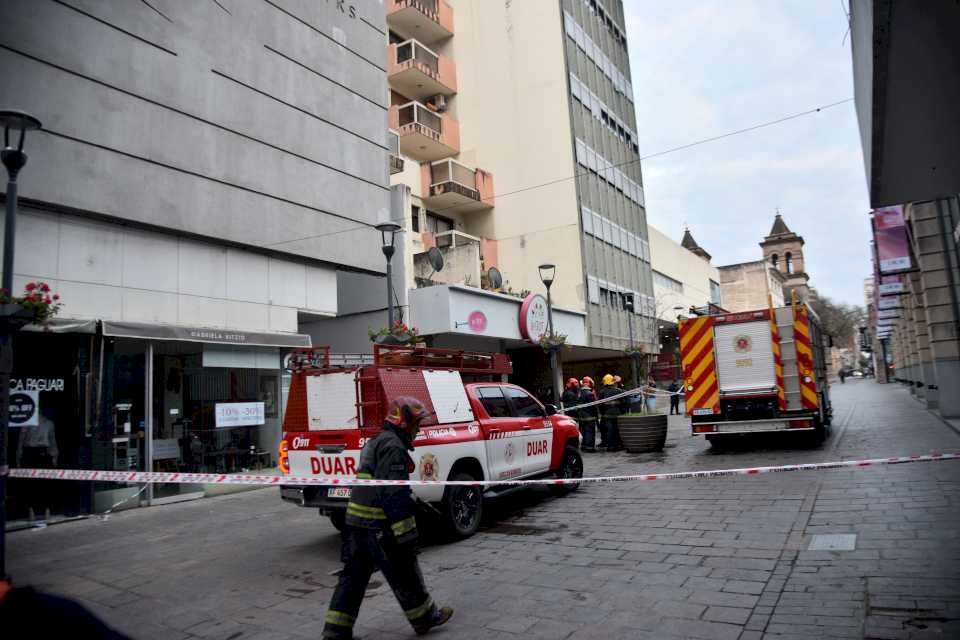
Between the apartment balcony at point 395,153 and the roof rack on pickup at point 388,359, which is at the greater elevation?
the apartment balcony at point 395,153

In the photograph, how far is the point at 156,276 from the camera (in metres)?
12.5

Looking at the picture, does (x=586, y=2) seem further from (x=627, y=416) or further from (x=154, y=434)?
(x=154, y=434)

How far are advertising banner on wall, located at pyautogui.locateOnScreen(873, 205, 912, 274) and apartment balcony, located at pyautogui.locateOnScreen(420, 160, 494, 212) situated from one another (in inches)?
617

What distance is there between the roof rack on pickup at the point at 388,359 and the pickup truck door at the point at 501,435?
0.45m

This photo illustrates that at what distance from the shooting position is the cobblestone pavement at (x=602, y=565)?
4.55 m

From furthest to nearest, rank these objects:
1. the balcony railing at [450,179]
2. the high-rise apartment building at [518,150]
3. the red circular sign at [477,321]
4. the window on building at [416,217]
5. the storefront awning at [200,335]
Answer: the high-rise apartment building at [518,150], the balcony railing at [450,179], the window on building at [416,217], the red circular sign at [477,321], the storefront awning at [200,335]

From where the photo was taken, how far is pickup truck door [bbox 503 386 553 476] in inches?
365

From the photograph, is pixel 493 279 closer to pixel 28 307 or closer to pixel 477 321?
pixel 477 321

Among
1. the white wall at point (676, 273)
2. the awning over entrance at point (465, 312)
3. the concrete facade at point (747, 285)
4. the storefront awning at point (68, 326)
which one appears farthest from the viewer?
the concrete facade at point (747, 285)

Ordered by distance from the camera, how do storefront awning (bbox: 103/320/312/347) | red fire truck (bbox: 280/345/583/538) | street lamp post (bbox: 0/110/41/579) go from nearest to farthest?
street lamp post (bbox: 0/110/41/579) → red fire truck (bbox: 280/345/583/538) → storefront awning (bbox: 103/320/312/347)

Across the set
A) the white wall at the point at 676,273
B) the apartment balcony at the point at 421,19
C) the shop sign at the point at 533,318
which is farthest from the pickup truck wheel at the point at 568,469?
the white wall at the point at 676,273

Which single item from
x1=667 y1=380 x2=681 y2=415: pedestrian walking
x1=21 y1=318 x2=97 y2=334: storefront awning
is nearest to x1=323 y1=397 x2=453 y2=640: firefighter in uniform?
x1=21 y1=318 x2=97 y2=334: storefront awning

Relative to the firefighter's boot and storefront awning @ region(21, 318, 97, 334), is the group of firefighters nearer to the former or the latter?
storefront awning @ region(21, 318, 97, 334)

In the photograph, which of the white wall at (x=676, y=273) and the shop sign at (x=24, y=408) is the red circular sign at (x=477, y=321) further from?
the white wall at (x=676, y=273)
